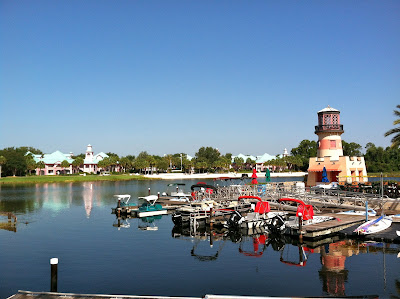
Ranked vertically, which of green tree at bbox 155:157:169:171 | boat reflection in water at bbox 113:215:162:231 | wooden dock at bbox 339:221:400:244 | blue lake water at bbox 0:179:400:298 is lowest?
blue lake water at bbox 0:179:400:298

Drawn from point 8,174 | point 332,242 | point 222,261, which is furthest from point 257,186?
point 8,174

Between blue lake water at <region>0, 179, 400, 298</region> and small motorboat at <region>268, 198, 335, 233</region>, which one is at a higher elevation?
small motorboat at <region>268, 198, 335, 233</region>

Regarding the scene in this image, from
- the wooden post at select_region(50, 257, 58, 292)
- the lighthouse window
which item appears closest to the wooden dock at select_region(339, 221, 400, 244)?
the wooden post at select_region(50, 257, 58, 292)

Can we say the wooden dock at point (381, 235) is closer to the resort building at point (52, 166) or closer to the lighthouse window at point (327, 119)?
the lighthouse window at point (327, 119)

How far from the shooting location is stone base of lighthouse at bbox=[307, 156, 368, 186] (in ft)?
159

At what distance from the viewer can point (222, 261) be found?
22.4 metres

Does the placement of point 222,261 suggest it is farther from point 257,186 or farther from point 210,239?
point 257,186

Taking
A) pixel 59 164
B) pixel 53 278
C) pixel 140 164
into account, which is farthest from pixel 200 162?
pixel 53 278

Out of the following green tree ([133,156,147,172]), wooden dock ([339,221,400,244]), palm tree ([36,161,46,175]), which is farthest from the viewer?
green tree ([133,156,147,172])

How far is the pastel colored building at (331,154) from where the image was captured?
4922 centimetres

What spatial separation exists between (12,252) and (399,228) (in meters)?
29.1

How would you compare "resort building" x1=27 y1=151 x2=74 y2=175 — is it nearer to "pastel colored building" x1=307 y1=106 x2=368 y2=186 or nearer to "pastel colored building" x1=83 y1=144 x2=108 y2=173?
"pastel colored building" x1=83 y1=144 x2=108 y2=173

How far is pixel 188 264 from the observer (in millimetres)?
21750

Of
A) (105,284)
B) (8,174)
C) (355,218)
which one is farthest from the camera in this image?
(8,174)
